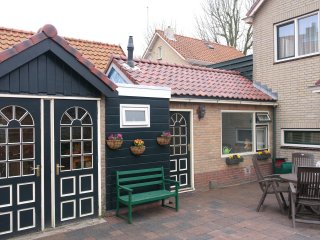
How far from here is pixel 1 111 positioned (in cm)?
503

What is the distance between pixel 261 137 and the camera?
411 inches

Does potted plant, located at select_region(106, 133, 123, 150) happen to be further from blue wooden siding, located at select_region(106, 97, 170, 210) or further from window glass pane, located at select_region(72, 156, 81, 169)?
window glass pane, located at select_region(72, 156, 81, 169)

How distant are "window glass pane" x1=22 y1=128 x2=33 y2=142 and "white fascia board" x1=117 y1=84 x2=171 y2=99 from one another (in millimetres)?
1952

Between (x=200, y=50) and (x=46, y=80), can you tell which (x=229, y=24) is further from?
(x=46, y=80)

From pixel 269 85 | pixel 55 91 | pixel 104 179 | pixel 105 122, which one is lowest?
pixel 104 179

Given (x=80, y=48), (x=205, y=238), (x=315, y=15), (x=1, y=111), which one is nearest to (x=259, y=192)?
(x=205, y=238)

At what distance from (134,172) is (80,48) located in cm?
765

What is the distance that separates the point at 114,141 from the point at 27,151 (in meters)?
1.68

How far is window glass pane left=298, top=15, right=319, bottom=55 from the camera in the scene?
9.47 m

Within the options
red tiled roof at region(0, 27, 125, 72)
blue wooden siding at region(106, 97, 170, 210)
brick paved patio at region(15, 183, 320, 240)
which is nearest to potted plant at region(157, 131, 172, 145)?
blue wooden siding at region(106, 97, 170, 210)

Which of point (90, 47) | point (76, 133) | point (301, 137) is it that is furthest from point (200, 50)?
point (76, 133)

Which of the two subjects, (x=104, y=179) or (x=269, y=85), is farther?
(x=269, y=85)

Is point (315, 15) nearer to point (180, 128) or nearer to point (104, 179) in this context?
point (180, 128)

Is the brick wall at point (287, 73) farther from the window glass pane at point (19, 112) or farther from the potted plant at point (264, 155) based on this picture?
the window glass pane at point (19, 112)
